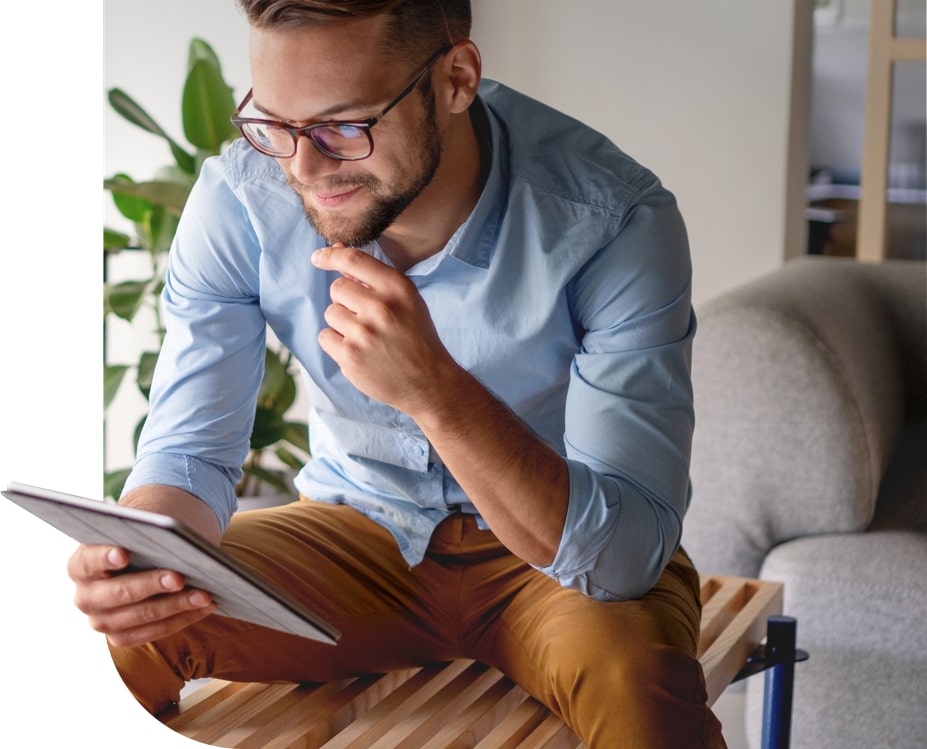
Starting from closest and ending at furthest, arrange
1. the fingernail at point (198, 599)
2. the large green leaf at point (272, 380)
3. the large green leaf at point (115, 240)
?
1. the fingernail at point (198, 599)
2. the large green leaf at point (272, 380)
3. the large green leaf at point (115, 240)

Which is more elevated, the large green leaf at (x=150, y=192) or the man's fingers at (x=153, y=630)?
the large green leaf at (x=150, y=192)

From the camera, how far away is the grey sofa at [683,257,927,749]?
1023 mm

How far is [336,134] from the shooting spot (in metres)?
0.96

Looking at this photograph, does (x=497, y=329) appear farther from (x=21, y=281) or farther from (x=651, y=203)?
(x=21, y=281)

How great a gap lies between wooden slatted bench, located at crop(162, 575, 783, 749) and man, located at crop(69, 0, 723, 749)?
20 mm

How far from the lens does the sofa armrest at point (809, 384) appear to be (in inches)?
40.3

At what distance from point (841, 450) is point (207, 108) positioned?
0.64 m

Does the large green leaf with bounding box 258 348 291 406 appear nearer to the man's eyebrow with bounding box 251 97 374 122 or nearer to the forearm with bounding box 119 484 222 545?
the forearm with bounding box 119 484 222 545

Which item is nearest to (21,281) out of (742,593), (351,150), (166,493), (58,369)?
(58,369)

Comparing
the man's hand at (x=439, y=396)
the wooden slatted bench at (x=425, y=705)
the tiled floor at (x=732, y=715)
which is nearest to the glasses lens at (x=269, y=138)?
the man's hand at (x=439, y=396)

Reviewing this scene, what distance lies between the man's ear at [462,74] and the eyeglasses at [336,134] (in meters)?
0.01

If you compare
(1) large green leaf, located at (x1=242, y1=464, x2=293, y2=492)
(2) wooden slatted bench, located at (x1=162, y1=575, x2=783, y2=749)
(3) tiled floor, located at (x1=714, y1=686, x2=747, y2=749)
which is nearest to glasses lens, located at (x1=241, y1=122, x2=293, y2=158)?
(1) large green leaf, located at (x1=242, y1=464, x2=293, y2=492)

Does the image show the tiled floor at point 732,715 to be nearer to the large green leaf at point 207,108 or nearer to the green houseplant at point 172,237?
the green houseplant at point 172,237

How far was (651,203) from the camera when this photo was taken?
0.99 m
